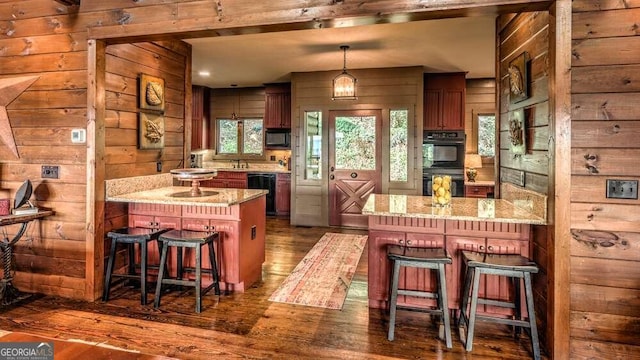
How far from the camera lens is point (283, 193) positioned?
7191 millimetres

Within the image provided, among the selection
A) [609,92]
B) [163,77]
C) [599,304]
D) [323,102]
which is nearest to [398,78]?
[323,102]

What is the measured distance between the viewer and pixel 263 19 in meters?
2.70

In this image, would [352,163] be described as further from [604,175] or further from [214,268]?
[604,175]

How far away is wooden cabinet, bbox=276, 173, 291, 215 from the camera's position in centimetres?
714

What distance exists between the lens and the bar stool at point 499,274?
7.37 ft

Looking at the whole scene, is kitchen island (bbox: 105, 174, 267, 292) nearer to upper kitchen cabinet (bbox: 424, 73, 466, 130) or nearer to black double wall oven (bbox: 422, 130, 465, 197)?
black double wall oven (bbox: 422, 130, 465, 197)

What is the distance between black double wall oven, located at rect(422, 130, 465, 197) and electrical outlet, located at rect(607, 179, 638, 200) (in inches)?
149

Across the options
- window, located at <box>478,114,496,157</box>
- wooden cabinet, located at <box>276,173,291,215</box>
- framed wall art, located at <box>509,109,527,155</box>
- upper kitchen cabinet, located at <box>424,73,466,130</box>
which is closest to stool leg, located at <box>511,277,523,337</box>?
framed wall art, located at <box>509,109,527,155</box>

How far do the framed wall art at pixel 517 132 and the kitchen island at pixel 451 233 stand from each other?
1.14 ft

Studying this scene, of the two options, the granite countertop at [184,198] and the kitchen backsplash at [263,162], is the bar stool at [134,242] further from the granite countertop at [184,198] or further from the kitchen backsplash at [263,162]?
the kitchen backsplash at [263,162]

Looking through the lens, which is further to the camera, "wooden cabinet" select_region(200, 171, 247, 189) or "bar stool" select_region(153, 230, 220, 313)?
"wooden cabinet" select_region(200, 171, 247, 189)

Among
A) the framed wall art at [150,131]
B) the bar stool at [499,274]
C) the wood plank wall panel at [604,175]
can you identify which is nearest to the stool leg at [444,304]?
the bar stool at [499,274]

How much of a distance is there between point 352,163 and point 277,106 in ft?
6.87

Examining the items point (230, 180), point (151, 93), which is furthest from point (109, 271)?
point (230, 180)
